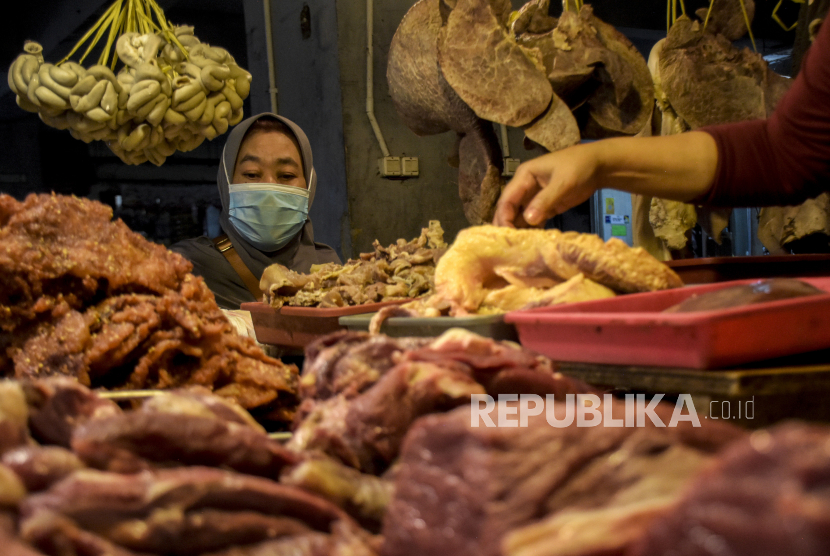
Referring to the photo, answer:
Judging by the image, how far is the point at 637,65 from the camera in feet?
8.87

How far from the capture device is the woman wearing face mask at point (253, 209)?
3277 millimetres

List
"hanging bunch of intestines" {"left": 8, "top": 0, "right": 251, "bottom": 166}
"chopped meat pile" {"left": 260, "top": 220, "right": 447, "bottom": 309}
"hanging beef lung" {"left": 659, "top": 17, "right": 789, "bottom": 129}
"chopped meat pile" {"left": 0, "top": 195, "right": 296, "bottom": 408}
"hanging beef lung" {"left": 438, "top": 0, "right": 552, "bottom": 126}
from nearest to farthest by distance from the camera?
"chopped meat pile" {"left": 0, "top": 195, "right": 296, "bottom": 408} < "chopped meat pile" {"left": 260, "top": 220, "right": 447, "bottom": 309} < "hanging beef lung" {"left": 438, "top": 0, "right": 552, "bottom": 126} < "hanging bunch of intestines" {"left": 8, "top": 0, "right": 251, "bottom": 166} < "hanging beef lung" {"left": 659, "top": 17, "right": 789, "bottom": 129}

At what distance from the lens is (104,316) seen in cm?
107

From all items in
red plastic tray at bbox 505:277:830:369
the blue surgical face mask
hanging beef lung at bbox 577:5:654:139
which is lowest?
red plastic tray at bbox 505:277:830:369

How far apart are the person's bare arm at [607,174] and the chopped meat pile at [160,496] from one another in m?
1.14

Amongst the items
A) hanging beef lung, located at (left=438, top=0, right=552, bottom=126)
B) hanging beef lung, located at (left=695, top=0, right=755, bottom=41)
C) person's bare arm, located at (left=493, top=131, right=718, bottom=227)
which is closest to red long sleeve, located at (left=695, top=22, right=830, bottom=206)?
person's bare arm, located at (left=493, top=131, right=718, bottom=227)

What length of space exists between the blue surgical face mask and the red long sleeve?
2.10 metres

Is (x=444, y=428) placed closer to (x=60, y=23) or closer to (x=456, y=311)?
(x=456, y=311)

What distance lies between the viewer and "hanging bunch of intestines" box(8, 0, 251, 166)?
8.44 feet

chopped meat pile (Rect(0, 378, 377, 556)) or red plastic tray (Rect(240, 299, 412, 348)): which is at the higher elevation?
chopped meat pile (Rect(0, 378, 377, 556))

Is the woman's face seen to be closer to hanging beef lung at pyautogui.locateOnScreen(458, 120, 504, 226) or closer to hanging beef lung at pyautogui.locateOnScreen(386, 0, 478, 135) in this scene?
hanging beef lung at pyautogui.locateOnScreen(386, 0, 478, 135)

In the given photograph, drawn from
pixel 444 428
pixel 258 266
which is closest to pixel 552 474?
pixel 444 428

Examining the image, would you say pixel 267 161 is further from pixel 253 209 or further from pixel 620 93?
pixel 620 93

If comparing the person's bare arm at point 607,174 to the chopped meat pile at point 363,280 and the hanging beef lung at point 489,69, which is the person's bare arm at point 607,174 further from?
the hanging beef lung at point 489,69
